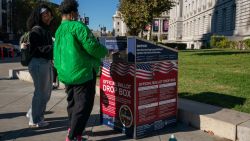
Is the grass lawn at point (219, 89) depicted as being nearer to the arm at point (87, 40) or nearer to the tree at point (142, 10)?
the arm at point (87, 40)

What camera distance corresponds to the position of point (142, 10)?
2677cm

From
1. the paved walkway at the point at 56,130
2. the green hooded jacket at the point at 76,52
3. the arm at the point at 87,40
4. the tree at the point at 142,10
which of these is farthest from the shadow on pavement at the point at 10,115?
the tree at the point at 142,10

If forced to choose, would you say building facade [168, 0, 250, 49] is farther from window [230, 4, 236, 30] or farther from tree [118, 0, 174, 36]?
tree [118, 0, 174, 36]

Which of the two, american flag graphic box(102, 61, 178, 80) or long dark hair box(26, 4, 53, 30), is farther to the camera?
long dark hair box(26, 4, 53, 30)

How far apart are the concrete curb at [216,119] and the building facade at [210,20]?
28449mm

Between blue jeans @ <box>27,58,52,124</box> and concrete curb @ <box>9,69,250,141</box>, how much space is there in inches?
88.3

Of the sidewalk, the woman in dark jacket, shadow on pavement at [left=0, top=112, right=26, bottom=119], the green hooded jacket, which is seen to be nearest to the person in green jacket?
the green hooded jacket

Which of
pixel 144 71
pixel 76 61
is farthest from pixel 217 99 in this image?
pixel 76 61

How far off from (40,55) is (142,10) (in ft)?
71.6

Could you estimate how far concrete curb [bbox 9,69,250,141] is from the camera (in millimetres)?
4988

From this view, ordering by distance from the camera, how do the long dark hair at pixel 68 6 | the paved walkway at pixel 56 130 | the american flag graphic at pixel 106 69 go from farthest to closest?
the american flag graphic at pixel 106 69
the paved walkway at pixel 56 130
the long dark hair at pixel 68 6

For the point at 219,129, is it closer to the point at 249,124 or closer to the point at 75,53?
the point at 249,124

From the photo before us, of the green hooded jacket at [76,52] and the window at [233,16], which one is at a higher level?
the window at [233,16]

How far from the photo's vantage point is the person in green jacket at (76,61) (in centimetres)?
447
